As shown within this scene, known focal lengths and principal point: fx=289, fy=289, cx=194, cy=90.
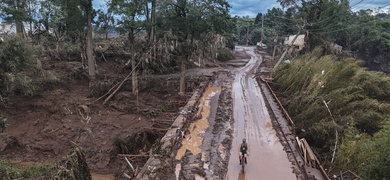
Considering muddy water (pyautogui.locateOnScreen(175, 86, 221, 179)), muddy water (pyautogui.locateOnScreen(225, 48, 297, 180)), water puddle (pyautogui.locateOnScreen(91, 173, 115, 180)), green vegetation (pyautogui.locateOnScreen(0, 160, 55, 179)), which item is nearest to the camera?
green vegetation (pyautogui.locateOnScreen(0, 160, 55, 179))

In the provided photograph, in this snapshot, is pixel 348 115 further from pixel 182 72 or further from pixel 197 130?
pixel 182 72

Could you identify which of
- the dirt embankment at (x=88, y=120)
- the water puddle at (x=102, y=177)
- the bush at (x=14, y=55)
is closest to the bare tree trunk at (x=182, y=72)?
the dirt embankment at (x=88, y=120)

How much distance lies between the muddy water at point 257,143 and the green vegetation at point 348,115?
64.6 inches

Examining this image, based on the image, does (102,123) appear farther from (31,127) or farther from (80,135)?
(31,127)

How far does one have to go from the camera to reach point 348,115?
1229 centimetres

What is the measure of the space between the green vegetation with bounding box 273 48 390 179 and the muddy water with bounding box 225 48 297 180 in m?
1.64

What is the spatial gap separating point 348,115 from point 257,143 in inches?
159

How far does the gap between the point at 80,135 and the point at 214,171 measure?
9084 millimetres

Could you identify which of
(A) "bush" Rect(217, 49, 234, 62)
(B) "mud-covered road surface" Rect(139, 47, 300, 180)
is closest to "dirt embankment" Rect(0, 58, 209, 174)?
(B) "mud-covered road surface" Rect(139, 47, 300, 180)

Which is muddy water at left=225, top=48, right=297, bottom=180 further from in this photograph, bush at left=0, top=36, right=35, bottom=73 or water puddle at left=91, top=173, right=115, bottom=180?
bush at left=0, top=36, right=35, bottom=73

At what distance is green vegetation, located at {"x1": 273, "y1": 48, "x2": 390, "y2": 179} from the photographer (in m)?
8.27

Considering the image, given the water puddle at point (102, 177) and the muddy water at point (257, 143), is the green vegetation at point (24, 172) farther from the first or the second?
the muddy water at point (257, 143)

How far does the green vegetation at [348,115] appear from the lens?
8.27 metres

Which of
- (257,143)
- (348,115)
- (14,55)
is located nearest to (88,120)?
(14,55)
